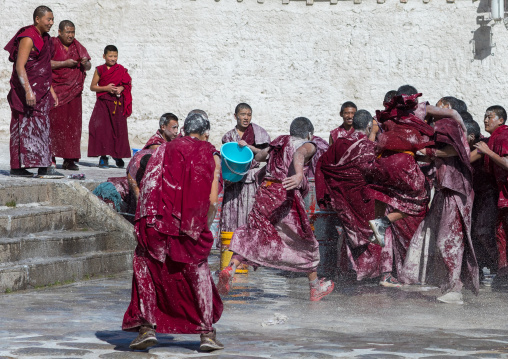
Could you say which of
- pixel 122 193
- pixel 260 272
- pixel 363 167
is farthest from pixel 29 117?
pixel 363 167

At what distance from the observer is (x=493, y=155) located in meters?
6.54

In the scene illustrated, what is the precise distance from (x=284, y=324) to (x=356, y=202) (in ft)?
6.81

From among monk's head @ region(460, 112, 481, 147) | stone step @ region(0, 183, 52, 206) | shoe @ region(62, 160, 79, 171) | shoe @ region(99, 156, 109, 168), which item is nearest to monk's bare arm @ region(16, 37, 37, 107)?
stone step @ region(0, 183, 52, 206)

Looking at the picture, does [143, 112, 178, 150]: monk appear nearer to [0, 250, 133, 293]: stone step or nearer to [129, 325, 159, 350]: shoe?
[0, 250, 133, 293]: stone step

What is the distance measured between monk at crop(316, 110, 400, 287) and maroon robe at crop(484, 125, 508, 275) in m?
0.85

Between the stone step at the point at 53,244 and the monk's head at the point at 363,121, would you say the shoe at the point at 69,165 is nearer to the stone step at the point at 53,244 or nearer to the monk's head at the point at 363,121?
the stone step at the point at 53,244

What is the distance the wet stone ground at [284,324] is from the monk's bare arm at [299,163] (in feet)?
2.68

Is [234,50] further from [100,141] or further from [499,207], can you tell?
[499,207]

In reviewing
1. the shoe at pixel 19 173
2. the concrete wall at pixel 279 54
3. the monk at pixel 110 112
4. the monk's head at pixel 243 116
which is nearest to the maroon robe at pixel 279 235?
the monk's head at pixel 243 116

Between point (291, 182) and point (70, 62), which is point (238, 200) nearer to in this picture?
point (291, 182)

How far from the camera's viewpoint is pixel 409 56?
51.4 feet

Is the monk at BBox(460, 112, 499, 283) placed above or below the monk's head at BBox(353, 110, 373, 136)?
below

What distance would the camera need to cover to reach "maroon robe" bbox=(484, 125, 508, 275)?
6.67m

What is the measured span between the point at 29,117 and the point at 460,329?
473 centimetres
